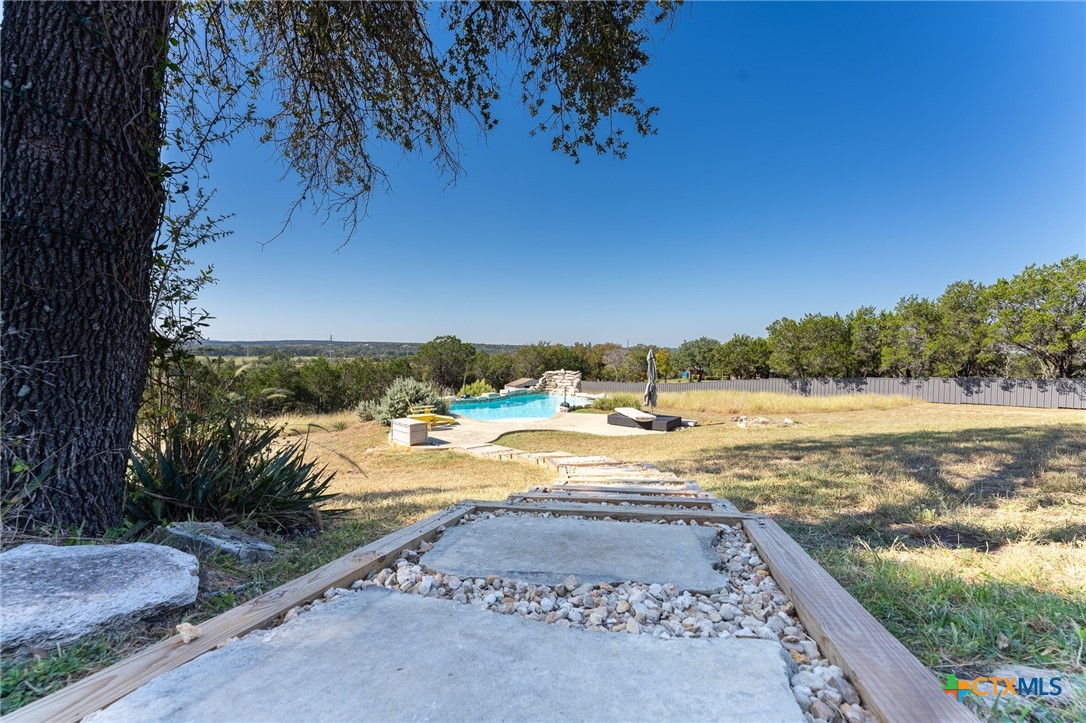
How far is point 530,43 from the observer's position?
4191 mm

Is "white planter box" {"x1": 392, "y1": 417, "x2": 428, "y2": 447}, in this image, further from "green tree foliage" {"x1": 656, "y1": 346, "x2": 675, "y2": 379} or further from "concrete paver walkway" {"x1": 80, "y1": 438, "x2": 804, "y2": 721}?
"green tree foliage" {"x1": 656, "y1": 346, "x2": 675, "y2": 379}

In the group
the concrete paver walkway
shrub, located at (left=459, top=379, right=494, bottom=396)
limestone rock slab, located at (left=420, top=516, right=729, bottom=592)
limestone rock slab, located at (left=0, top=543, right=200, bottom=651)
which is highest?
limestone rock slab, located at (left=0, top=543, right=200, bottom=651)

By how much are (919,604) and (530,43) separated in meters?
4.81

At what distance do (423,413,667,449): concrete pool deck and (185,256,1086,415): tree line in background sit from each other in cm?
609

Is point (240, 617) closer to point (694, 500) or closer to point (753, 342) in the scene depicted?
point (694, 500)

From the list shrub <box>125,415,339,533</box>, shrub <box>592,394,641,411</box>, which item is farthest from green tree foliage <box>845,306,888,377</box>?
shrub <box>125,415,339,533</box>

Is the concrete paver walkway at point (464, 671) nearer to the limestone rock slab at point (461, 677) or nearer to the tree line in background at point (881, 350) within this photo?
the limestone rock slab at point (461, 677)

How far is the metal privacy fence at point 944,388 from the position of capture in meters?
18.2

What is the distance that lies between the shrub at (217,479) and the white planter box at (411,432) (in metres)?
5.94

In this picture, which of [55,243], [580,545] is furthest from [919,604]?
[55,243]

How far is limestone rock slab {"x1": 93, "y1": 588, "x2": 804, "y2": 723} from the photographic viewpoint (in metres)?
1.00

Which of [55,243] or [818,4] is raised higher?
[818,4]

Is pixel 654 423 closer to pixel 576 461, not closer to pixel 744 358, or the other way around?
pixel 576 461

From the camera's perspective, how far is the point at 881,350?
23547 millimetres
